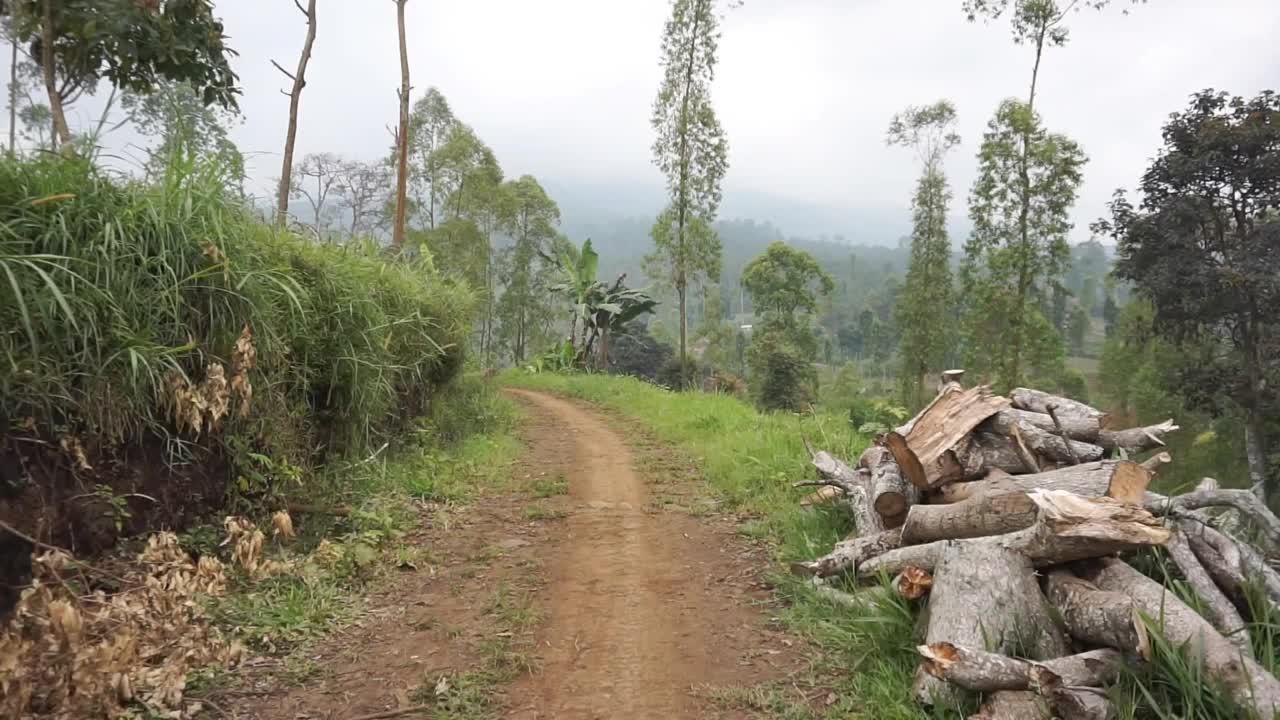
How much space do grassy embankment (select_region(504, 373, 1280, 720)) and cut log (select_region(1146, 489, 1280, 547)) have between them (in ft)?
1.60

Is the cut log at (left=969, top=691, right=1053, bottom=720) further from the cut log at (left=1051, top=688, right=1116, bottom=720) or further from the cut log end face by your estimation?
the cut log end face

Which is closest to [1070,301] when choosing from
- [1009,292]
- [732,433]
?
[1009,292]

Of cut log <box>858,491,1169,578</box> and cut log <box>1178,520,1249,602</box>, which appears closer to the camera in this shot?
cut log <box>858,491,1169,578</box>

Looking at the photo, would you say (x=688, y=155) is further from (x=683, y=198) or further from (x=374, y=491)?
(x=374, y=491)

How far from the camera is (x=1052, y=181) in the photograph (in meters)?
19.5

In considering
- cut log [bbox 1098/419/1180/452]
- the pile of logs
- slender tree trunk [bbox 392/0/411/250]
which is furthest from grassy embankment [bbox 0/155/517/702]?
slender tree trunk [bbox 392/0/411/250]

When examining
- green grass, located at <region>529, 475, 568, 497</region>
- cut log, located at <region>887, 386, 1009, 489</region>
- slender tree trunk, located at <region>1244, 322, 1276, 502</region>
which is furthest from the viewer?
slender tree trunk, located at <region>1244, 322, 1276, 502</region>

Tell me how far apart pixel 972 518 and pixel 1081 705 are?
134cm

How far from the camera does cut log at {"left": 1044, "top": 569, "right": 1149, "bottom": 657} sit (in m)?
2.93

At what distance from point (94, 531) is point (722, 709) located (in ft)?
10.9

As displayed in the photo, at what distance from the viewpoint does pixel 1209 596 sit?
10.6ft

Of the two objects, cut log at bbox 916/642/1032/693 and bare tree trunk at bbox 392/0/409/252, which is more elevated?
bare tree trunk at bbox 392/0/409/252

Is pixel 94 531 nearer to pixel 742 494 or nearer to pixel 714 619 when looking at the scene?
pixel 714 619

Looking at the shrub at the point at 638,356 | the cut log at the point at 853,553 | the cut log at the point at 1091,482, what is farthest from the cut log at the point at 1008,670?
the shrub at the point at 638,356
